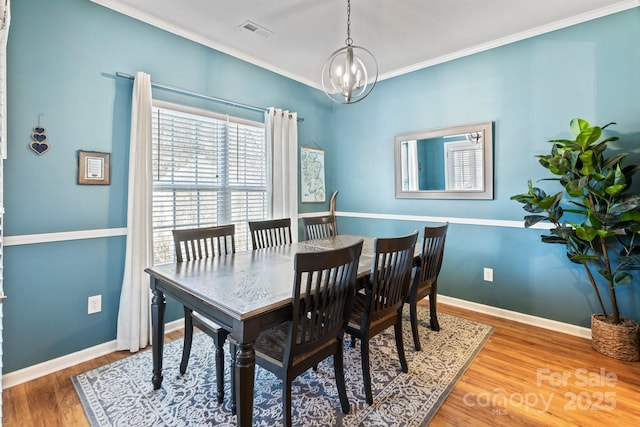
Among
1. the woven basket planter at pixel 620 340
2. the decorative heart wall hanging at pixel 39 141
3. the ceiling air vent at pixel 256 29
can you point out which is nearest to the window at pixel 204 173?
the decorative heart wall hanging at pixel 39 141

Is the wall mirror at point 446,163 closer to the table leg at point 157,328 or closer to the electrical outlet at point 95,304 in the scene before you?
the table leg at point 157,328

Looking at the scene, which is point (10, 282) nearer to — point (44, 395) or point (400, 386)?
point (44, 395)

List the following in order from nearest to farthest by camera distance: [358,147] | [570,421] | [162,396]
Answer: [570,421], [162,396], [358,147]

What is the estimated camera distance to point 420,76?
3666mm

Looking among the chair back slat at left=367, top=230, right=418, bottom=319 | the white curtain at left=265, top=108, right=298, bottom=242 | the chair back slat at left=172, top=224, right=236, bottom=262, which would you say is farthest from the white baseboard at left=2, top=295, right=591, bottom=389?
the chair back slat at left=367, top=230, right=418, bottom=319

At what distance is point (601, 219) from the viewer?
224 cm

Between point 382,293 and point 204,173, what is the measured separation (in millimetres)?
2116

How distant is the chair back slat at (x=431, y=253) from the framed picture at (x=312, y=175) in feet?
6.70

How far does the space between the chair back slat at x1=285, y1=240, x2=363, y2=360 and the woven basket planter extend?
215cm

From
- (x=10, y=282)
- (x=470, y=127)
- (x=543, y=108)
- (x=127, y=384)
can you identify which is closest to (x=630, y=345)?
(x=543, y=108)

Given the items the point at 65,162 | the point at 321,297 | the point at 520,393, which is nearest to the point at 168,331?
the point at 65,162

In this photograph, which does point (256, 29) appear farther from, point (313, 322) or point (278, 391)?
point (278, 391)

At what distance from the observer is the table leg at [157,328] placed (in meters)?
1.86

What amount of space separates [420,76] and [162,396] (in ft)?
12.8
